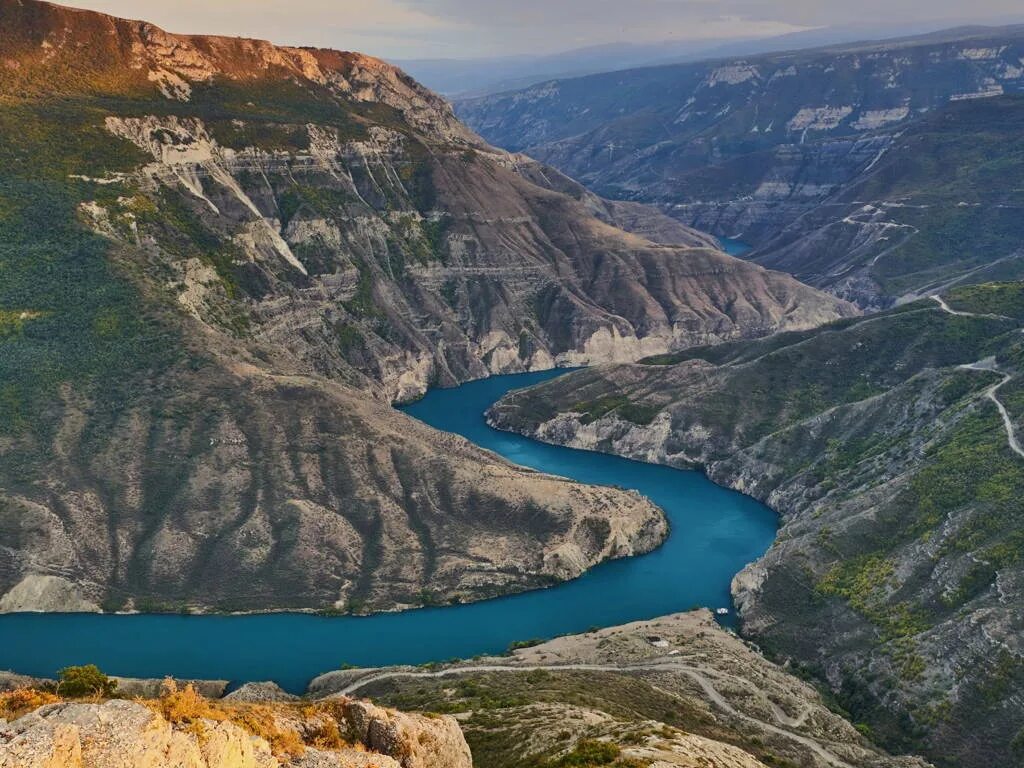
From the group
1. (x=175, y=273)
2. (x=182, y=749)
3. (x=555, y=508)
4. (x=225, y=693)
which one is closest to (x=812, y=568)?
(x=555, y=508)

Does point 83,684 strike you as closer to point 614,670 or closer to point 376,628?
point 614,670

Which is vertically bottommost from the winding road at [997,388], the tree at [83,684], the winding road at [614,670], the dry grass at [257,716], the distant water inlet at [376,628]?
the distant water inlet at [376,628]

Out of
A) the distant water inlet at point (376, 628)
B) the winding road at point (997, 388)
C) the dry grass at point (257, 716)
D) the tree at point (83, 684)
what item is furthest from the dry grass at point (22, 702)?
the winding road at point (997, 388)

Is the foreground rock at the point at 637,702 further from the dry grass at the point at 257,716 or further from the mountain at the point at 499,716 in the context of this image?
the dry grass at the point at 257,716

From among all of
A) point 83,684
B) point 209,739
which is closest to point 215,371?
point 83,684

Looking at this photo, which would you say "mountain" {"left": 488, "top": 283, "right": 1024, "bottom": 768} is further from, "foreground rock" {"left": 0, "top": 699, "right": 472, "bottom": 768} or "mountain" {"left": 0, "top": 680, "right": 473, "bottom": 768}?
"foreground rock" {"left": 0, "top": 699, "right": 472, "bottom": 768}

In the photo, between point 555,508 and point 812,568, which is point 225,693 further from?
point 812,568

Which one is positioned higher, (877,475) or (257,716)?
(257,716)
